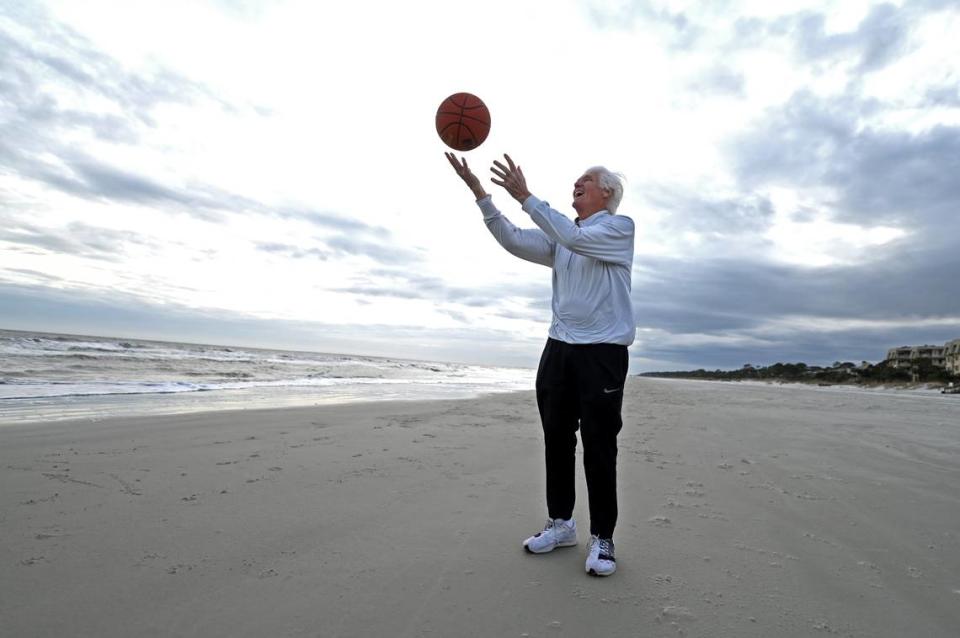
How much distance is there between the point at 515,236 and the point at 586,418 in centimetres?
116

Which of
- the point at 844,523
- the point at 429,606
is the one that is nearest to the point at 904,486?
the point at 844,523

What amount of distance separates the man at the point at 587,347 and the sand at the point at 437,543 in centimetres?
23

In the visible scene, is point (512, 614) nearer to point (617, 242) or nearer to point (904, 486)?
point (617, 242)

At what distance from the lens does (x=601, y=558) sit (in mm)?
2469

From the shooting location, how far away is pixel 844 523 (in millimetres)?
3201

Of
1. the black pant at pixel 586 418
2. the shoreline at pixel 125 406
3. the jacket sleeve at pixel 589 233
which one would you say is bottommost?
the shoreline at pixel 125 406

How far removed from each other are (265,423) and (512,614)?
5426 mm

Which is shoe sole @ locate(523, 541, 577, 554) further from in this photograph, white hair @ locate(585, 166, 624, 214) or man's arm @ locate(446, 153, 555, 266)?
white hair @ locate(585, 166, 624, 214)

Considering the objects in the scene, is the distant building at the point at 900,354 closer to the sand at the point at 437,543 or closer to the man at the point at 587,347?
the sand at the point at 437,543

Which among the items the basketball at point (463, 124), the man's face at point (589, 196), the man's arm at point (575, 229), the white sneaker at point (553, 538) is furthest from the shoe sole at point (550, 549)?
the basketball at point (463, 124)

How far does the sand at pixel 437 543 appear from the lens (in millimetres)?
1967

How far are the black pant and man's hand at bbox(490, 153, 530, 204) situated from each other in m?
0.84

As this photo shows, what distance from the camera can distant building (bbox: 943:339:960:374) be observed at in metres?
41.2

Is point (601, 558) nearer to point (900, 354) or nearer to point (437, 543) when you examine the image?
point (437, 543)
